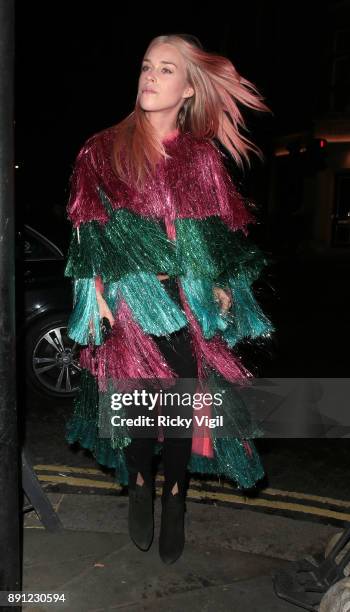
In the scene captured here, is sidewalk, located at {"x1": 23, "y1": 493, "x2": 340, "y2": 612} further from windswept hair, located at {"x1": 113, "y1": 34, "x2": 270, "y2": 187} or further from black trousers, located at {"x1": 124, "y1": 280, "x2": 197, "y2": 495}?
windswept hair, located at {"x1": 113, "y1": 34, "x2": 270, "y2": 187}

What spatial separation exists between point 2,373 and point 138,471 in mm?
1182

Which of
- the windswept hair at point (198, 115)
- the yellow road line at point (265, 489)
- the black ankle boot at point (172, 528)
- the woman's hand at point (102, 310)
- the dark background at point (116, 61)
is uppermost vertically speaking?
the dark background at point (116, 61)

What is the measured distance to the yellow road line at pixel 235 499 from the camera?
385 centimetres

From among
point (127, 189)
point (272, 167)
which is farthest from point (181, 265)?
point (272, 167)

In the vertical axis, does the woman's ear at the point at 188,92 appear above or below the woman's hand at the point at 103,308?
above

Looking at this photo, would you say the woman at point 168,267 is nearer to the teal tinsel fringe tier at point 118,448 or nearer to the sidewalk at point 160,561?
the teal tinsel fringe tier at point 118,448

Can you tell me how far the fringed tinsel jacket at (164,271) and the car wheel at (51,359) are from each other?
253 cm

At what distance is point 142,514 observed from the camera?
9.89ft

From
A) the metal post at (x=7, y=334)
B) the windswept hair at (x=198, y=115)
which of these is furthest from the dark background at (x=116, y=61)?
the metal post at (x=7, y=334)

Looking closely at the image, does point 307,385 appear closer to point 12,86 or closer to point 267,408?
point 267,408

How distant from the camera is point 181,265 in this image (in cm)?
287

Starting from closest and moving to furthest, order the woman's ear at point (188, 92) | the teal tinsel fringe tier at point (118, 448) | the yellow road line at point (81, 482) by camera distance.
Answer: the woman's ear at point (188, 92) → the teal tinsel fringe tier at point (118, 448) → the yellow road line at point (81, 482)

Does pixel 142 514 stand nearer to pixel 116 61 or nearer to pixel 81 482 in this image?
pixel 81 482

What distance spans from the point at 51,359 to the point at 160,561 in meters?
2.77
